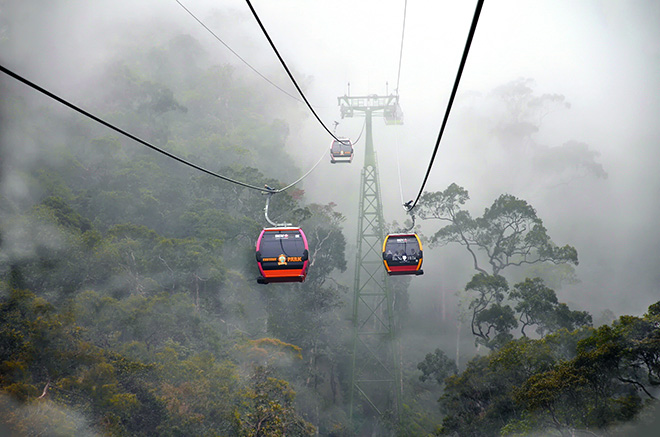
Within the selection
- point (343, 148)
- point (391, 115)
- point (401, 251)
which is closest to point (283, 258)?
point (401, 251)

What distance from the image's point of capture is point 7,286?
71.6ft

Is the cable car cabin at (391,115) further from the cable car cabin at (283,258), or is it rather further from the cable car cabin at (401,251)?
the cable car cabin at (283,258)

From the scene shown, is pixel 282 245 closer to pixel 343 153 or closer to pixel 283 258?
pixel 283 258

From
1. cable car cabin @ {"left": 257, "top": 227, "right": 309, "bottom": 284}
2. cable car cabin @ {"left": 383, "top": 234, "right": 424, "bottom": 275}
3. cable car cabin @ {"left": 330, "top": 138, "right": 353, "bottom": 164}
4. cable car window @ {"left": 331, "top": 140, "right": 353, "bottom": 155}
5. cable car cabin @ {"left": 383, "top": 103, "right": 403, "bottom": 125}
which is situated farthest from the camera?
cable car cabin @ {"left": 383, "top": 103, "right": 403, "bottom": 125}

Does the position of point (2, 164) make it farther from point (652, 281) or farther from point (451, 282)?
point (652, 281)

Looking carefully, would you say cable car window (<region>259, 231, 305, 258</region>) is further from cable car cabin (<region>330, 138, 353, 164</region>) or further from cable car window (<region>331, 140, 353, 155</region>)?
cable car window (<region>331, 140, 353, 155</region>)

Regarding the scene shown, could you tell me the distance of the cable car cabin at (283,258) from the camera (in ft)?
32.9

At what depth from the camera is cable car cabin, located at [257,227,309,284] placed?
10.0 m

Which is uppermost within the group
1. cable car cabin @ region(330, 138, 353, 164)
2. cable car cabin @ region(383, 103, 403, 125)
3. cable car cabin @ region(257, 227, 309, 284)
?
cable car cabin @ region(383, 103, 403, 125)

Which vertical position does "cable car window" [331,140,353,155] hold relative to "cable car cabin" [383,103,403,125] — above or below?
below

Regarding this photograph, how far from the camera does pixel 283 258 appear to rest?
33.0ft

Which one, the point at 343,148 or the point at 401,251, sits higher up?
the point at 343,148

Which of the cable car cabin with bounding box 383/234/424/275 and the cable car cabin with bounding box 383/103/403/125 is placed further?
the cable car cabin with bounding box 383/103/403/125

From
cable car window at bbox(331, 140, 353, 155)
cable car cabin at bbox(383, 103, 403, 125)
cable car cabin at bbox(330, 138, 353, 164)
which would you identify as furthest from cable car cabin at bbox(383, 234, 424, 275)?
cable car cabin at bbox(383, 103, 403, 125)
